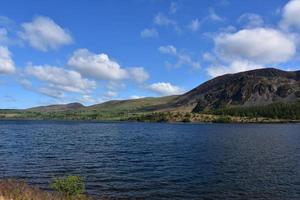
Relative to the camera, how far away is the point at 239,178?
58.8m

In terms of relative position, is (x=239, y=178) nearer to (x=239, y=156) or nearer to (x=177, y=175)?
(x=177, y=175)

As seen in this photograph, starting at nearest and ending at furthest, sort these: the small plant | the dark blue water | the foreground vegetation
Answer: the foreground vegetation, the small plant, the dark blue water

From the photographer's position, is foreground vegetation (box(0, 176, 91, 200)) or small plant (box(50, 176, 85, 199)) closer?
foreground vegetation (box(0, 176, 91, 200))

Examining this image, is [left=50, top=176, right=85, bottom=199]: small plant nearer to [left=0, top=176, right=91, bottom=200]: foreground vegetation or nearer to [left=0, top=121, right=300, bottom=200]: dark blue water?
[left=0, top=176, right=91, bottom=200]: foreground vegetation

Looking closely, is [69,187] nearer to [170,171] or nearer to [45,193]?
[45,193]

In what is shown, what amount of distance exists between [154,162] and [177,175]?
15495mm

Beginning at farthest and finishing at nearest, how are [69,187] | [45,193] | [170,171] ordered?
[170,171]
[69,187]
[45,193]

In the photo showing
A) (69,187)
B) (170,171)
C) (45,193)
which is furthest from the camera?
(170,171)

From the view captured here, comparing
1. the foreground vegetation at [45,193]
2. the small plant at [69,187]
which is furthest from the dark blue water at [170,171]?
the foreground vegetation at [45,193]

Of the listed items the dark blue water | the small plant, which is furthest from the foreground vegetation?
the dark blue water

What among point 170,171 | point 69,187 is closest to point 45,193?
point 69,187

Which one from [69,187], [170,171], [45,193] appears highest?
[69,187]

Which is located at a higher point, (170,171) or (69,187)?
(69,187)

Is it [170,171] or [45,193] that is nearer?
[45,193]
